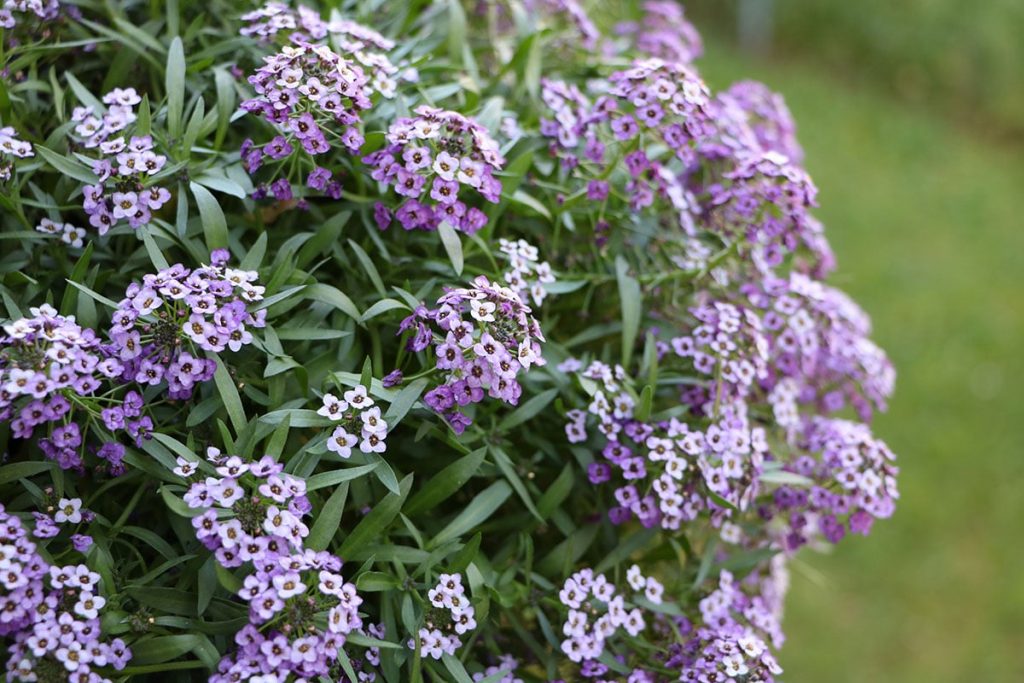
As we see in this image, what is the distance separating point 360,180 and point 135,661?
30.8 inches

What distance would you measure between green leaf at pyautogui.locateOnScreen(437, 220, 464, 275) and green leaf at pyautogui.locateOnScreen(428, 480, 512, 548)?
0.33 m

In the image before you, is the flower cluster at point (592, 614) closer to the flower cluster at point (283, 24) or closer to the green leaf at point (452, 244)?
the green leaf at point (452, 244)

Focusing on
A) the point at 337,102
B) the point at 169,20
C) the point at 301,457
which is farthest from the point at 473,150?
the point at 169,20

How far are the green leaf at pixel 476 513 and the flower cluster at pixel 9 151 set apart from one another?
2.57 feet

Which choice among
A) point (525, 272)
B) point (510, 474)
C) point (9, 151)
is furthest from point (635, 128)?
point (9, 151)

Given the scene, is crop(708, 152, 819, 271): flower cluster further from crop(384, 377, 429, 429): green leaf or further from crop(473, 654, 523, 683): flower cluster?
crop(473, 654, 523, 683): flower cluster

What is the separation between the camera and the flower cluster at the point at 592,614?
1.50 metres

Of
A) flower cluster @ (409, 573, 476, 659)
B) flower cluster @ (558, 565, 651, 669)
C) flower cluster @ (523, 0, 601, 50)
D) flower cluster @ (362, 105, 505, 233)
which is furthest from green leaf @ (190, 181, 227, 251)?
flower cluster @ (523, 0, 601, 50)

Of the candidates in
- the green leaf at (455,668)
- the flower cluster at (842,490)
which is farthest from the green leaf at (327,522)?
the flower cluster at (842,490)

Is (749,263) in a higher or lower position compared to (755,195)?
lower

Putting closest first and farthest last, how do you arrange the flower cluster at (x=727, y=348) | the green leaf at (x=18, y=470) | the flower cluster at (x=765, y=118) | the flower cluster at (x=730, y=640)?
the green leaf at (x=18, y=470) → the flower cluster at (x=730, y=640) → the flower cluster at (x=727, y=348) → the flower cluster at (x=765, y=118)

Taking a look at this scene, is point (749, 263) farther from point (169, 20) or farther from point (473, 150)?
point (169, 20)

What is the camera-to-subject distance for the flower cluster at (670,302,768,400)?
169 cm

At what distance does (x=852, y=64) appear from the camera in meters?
6.53
